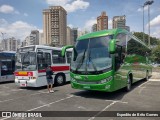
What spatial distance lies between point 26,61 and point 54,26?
60698mm

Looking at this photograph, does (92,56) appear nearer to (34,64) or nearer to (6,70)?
(34,64)

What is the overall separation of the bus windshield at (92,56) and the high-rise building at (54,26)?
59.8 meters

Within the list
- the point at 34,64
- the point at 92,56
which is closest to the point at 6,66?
the point at 34,64

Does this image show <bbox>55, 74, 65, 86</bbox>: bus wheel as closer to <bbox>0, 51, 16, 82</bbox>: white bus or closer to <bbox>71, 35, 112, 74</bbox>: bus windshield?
<bbox>71, 35, 112, 74</bbox>: bus windshield

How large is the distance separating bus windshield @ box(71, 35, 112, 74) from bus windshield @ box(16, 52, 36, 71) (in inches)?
139

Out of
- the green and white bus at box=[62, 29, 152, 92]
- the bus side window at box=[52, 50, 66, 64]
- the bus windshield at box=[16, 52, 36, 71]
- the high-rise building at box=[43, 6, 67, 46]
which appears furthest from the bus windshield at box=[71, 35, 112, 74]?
the high-rise building at box=[43, 6, 67, 46]

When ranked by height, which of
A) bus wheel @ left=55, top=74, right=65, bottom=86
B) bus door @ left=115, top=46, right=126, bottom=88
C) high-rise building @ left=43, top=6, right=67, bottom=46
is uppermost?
high-rise building @ left=43, top=6, right=67, bottom=46

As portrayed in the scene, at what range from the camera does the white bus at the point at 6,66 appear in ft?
61.0

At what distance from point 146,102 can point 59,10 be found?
69604mm

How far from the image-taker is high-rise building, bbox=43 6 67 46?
7150 cm

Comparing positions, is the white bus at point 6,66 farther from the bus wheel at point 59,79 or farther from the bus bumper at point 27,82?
the bus wheel at point 59,79

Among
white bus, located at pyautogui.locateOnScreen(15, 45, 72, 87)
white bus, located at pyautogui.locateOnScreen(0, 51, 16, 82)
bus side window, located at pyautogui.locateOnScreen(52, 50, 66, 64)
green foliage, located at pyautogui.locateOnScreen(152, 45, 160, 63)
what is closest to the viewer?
white bus, located at pyautogui.locateOnScreen(15, 45, 72, 87)

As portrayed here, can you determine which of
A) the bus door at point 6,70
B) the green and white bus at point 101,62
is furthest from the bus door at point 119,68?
the bus door at point 6,70

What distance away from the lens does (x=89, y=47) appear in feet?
34.9
